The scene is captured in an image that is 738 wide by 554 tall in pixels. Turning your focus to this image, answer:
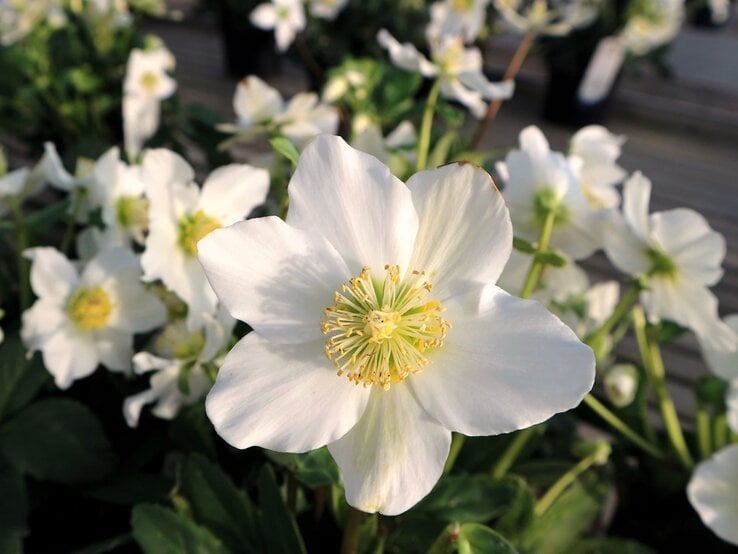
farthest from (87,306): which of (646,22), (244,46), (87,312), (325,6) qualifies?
(646,22)

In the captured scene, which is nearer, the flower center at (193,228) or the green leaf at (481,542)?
the green leaf at (481,542)

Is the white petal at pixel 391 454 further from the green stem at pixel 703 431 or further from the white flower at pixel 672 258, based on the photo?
the green stem at pixel 703 431

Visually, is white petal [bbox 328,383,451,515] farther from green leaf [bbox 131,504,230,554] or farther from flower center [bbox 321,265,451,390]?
green leaf [bbox 131,504,230,554]

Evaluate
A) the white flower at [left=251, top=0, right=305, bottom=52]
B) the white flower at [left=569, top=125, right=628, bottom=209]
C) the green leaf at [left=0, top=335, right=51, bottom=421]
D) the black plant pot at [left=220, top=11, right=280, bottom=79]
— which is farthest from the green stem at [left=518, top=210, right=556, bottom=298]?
the black plant pot at [left=220, top=11, right=280, bottom=79]

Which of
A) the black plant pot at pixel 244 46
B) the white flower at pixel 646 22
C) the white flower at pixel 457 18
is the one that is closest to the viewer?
the white flower at pixel 457 18

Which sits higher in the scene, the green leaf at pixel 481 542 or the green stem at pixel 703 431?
the green leaf at pixel 481 542

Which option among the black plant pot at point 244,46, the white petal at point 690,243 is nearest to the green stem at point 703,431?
the white petal at point 690,243
